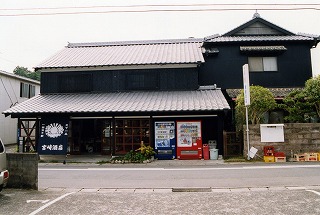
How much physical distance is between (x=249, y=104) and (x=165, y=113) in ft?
15.7

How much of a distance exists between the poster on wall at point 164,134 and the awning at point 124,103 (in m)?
1.12

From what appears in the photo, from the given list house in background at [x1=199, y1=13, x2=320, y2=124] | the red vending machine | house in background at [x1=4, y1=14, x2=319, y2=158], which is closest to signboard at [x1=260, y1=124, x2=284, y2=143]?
house in background at [x1=4, y1=14, x2=319, y2=158]

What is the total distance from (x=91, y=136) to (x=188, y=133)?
7.63 metres

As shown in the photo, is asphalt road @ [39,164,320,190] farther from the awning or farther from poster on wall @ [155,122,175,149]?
the awning

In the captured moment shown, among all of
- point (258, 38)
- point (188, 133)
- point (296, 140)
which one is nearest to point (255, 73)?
point (258, 38)

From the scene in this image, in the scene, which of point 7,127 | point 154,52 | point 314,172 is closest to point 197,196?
point 314,172

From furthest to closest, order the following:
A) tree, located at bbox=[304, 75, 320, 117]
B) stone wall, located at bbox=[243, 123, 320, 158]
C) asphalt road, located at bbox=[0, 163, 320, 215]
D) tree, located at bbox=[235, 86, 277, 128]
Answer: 1. tree, located at bbox=[304, 75, 320, 117]
2. tree, located at bbox=[235, 86, 277, 128]
3. stone wall, located at bbox=[243, 123, 320, 158]
4. asphalt road, located at bbox=[0, 163, 320, 215]

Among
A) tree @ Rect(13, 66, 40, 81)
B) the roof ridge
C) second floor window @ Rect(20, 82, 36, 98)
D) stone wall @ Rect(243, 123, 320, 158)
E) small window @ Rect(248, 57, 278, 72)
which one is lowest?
stone wall @ Rect(243, 123, 320, 158)

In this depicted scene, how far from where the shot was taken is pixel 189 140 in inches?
621

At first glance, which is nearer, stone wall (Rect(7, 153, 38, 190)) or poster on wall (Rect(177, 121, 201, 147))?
stone wall (Rect(7, 153, 38, 190))

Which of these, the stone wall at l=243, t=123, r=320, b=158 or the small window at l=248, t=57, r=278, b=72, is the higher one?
the small window at l=248, t=57, r=278, b=72

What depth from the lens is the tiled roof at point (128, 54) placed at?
1964cm

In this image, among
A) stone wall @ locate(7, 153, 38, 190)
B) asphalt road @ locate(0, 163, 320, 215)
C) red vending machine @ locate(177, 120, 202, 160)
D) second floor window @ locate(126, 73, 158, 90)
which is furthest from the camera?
second floor window @ locate(126, 73, 158, 90)

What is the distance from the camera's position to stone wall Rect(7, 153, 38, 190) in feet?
28.0
